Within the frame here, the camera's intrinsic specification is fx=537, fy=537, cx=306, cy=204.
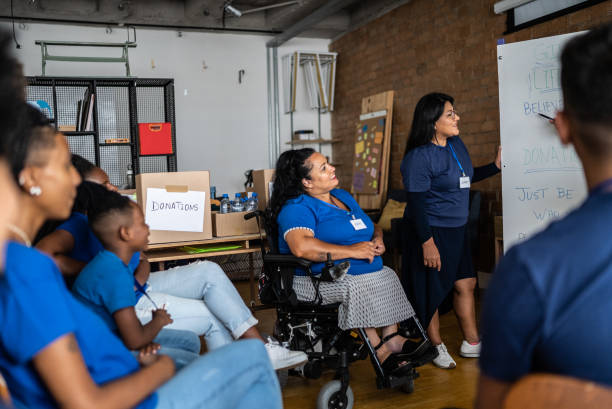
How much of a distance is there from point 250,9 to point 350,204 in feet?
14.1

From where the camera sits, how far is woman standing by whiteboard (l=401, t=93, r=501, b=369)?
8.95 feet

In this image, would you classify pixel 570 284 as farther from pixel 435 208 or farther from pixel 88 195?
pixel 435 208

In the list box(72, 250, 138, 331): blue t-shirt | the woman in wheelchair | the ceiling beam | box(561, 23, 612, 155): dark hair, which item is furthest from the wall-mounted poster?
box(561, 23, 612, 155): dark hair

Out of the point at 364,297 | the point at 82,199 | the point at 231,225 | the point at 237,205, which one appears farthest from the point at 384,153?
the point at 82,199

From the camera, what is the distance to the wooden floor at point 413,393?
236cm

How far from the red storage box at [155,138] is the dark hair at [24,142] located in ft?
16.0

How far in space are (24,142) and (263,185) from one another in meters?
2.39

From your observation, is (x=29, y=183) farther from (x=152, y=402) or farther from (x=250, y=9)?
(x=250, y=9)

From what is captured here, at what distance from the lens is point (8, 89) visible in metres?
0.84

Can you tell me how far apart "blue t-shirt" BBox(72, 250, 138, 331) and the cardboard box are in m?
1.66

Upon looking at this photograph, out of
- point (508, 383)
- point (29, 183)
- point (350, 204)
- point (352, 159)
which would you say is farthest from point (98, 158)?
point (508, 383)

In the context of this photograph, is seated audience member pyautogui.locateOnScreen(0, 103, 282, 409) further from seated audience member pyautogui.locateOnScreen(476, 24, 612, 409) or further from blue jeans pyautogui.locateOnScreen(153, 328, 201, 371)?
seated audience member pyautogui.locateOnScreen(476, 24, 612, 409)

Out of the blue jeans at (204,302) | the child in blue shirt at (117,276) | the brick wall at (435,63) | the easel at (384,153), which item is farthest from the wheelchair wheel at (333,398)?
the easel at (384,153)

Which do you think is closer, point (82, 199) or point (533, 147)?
point (82, 199)
